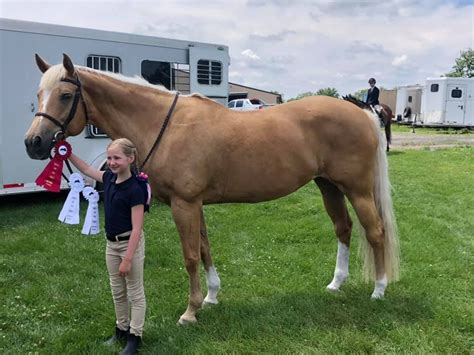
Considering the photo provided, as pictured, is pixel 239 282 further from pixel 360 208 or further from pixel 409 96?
pixel 409 96

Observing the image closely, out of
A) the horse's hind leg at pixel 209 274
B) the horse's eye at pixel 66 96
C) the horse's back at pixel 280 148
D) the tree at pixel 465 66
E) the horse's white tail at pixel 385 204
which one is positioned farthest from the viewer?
the tree at pixel 465 66

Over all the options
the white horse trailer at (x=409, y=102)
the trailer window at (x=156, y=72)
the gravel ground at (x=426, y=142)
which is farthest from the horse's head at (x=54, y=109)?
the white horse trailer at (x=409, y=102)

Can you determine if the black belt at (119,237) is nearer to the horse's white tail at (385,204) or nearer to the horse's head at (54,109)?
the horse's head at (54,109)

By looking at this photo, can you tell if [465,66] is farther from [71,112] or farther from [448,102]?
[71,112]

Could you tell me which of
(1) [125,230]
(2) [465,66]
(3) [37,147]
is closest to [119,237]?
(1) [125,230]

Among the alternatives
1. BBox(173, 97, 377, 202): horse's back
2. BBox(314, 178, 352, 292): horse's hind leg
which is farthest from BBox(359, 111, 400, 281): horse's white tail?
BBox(314, 178, 352, 292): horse's hind leg

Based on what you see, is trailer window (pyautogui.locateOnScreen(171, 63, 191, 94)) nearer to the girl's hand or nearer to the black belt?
the black belt

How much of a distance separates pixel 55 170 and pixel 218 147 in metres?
1.25

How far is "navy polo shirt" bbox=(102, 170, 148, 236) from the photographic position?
3076mm

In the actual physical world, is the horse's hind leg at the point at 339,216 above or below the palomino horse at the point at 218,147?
below

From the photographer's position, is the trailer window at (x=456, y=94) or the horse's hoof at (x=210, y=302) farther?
the trailer window at (x=456, y=94)

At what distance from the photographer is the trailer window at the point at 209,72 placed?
8898 millimetres

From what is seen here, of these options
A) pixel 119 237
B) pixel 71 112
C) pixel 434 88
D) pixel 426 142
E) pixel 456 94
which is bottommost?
pixel 426 142

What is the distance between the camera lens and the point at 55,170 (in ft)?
11.2
